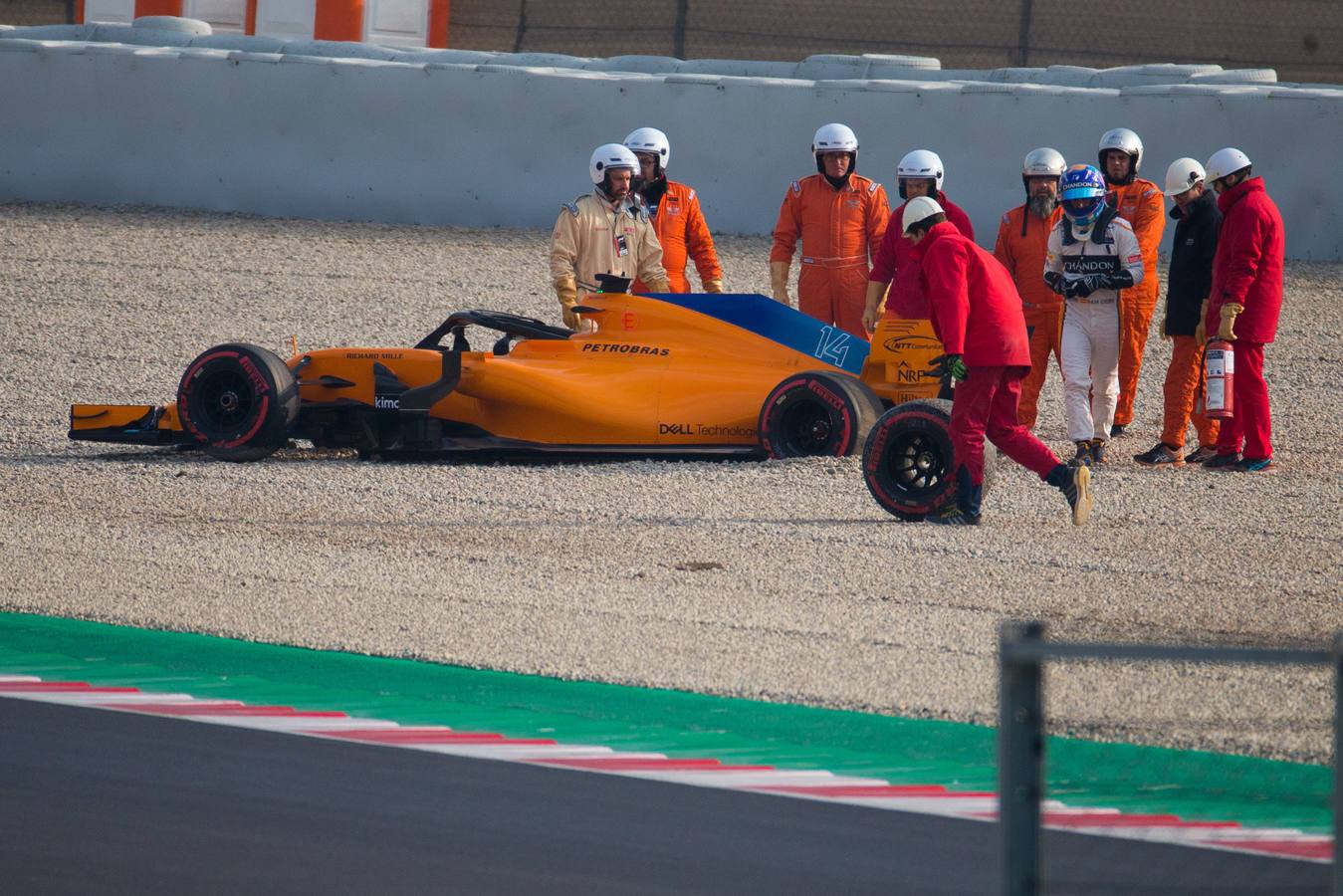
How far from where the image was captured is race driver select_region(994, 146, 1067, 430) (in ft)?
36.2

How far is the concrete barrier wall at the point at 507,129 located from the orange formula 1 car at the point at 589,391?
6.17m

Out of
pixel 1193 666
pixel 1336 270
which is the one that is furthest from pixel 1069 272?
pixel 1336 270

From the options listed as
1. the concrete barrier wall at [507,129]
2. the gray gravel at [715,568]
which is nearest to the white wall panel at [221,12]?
the concrete barrier wall at [507,129]

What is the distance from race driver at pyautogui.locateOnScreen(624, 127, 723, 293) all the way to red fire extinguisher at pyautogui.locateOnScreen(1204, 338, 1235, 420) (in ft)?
10.3

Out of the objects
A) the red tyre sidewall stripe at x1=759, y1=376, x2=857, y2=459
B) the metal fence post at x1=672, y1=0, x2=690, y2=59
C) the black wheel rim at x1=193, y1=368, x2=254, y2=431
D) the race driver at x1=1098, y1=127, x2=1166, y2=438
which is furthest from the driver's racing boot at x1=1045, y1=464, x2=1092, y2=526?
the metal fence post at x1=672, y1=0, x2=690, y2=59

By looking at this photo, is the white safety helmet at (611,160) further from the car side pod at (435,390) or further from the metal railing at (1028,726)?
the metal railing at (1028,726)

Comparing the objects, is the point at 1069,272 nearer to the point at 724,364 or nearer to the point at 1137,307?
the point at 1137,307

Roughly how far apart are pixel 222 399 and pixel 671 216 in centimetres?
333

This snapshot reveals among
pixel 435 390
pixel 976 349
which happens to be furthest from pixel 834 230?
pixel 976 349

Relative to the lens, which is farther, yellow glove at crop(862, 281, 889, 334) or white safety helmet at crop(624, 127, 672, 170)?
white safety helmet at crop(624, 127, 672, 170)

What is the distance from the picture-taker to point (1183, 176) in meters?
10.6

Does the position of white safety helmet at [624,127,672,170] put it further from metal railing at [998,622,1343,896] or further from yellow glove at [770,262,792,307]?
metal railing at [998,622,1343,896]

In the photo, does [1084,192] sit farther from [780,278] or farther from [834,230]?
[780,278]

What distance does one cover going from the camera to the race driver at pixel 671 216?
39.1 ft
